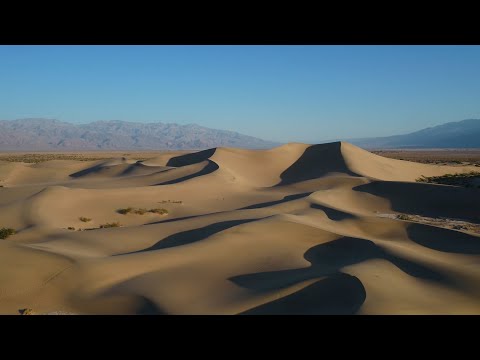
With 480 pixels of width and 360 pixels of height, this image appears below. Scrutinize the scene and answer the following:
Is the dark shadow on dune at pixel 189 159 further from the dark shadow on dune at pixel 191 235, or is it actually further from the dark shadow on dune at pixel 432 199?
the dark shadow on dune at pixel 191 235

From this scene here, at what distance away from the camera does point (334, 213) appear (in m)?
15.1

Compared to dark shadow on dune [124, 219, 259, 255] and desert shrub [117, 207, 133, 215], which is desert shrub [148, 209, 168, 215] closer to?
desert shrub [117, 207, 133, 215]

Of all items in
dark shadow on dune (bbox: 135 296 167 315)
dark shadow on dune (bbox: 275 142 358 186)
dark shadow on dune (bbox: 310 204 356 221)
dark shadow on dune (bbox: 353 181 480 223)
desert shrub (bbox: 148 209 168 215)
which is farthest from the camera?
dark shadow on dune (bbox: 275 142 358 186)

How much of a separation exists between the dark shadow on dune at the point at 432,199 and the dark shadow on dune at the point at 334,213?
4.03m

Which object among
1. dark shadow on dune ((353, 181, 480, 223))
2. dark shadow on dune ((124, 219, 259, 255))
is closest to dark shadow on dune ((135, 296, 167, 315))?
dark shadow on dune ((124, 219, 259, 255))

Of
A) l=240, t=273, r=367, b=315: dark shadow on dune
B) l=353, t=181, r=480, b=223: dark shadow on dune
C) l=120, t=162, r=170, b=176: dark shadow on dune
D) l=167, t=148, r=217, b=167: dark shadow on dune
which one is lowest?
l=353, t=181, r=480, b=223: dark shadow on dune

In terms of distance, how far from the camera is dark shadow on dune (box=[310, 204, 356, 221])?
46.9ft

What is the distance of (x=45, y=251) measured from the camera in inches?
347

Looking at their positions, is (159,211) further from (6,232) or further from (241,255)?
(241,255)

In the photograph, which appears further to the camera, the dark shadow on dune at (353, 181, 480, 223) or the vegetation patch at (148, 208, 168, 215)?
the vegetation patch at (148, 208, 168, 215)

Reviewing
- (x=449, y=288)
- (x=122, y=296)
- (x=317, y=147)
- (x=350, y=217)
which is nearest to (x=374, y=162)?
(x=317, y=147)

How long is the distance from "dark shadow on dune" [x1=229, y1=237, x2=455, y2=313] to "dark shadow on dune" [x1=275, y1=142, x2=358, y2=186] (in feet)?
53.8
